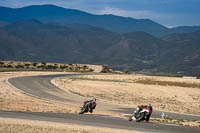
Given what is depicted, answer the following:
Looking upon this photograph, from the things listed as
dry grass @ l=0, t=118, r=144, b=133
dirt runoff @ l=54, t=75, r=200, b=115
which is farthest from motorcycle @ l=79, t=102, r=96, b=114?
dirt runoff @ l=54, t=75, r=200, b=115

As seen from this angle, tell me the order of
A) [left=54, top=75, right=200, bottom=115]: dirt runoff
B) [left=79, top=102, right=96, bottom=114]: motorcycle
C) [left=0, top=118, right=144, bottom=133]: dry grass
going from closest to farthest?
[left=0, top=118, right=144, bottom=133]: dry grass
[left=79, top=102, right=96, bottom=114]: motorcycle
[left=54, top=75, right=200, bottom=115]: dirt runoff

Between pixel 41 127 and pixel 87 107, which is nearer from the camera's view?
pixel 41 127

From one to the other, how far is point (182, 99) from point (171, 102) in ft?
12.6

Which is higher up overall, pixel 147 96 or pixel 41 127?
pixel 41 127

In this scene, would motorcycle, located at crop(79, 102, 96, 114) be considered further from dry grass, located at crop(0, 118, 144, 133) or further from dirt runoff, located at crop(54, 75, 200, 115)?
dirt runoff, located at crop(54, 75, 200, 115)

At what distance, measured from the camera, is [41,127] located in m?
17.6

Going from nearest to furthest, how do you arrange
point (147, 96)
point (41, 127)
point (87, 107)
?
point (41, 127), point (87, 107), point (147, 96)

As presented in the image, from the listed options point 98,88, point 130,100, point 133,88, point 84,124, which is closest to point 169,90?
point 133,88

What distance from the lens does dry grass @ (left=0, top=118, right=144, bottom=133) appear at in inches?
653

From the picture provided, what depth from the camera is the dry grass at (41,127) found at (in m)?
16.6

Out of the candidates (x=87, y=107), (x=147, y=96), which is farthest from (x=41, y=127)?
(x=147, y=96)

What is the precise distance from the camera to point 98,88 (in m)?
52.4

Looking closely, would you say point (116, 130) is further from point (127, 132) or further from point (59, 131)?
point (59, 131)

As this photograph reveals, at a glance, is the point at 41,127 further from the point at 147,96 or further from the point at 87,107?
the point at 147,96
